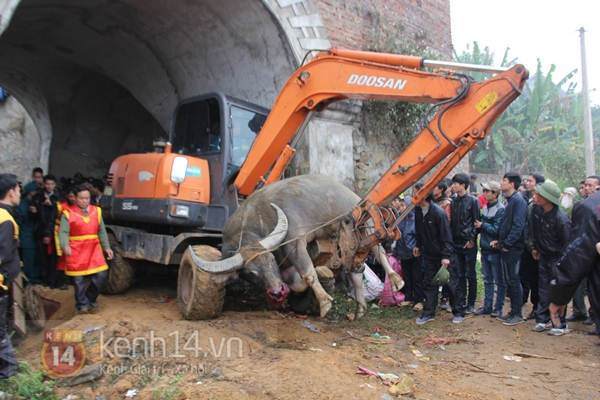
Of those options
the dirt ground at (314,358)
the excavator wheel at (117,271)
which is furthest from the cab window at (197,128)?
the dirt ground at (314,358)

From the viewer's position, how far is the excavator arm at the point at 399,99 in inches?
173

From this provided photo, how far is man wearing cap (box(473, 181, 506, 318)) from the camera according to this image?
6.01 meters

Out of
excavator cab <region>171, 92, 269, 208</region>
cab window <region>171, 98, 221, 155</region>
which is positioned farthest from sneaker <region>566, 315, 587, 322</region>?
cab window <region>171, 98, 221, 155</region>

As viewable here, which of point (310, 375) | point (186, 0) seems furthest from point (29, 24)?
point (310, 375)

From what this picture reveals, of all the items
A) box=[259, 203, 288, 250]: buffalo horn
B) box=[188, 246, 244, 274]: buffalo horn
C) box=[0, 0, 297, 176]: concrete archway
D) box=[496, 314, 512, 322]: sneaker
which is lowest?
box=[496, 314, 512, 322]: sneaker

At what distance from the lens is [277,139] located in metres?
5.86

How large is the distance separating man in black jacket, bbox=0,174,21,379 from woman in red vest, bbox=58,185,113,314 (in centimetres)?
125

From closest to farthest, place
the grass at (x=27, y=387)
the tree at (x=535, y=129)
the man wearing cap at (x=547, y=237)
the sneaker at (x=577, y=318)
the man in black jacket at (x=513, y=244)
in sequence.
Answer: the grass at (x=27, y=387), the man wearing cap at (x=547, y=237), the man in black jacket at (x=513, y=244), the sneaker at (x=577, y=318), the tree at (x=535, y=129)

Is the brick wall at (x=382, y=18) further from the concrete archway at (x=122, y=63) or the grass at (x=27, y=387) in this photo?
the grass at (x=27, y=387)

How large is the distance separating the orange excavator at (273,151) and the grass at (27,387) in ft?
6.90

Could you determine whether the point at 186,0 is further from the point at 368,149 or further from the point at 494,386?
the point at 494,386

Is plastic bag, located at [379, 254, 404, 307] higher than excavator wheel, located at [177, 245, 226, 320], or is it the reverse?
excavator wheel, located at [177, 245, 226, 320]

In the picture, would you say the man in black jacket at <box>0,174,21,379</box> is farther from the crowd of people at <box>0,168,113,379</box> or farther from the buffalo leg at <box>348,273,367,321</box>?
the buffalo leg at <box>348,273,367,321</box>

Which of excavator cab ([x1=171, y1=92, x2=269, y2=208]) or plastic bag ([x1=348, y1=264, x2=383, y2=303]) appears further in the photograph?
plastic bag ([x1=348, y1=264, x2=383, y2=303])
